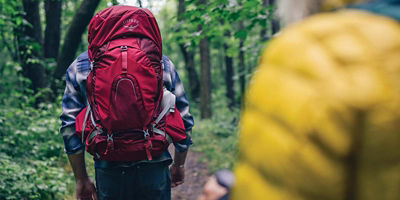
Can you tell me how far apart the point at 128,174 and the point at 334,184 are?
1855 mm

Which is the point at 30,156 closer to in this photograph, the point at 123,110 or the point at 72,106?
the point at 72,106

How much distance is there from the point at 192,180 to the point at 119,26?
5.40 m

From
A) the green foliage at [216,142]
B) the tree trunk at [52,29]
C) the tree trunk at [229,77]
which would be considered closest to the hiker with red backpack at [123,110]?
the green foliage at [216,142]

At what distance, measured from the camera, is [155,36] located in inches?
93.7

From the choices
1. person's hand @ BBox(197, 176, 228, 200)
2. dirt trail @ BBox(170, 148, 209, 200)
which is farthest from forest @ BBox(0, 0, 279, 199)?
person's hand @ BBox(197, 176, 228, 200)

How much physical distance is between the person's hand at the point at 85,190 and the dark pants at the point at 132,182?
0.33 ft

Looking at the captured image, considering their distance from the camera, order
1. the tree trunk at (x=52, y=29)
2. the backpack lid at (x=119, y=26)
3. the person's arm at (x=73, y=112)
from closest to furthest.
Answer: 1. the backpack lid at (x=119, y=26)
2. the person's arm at (x=73, y=112)
3. the tree trunk at (x=52, y=29)

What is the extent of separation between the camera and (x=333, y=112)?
0.68 metres

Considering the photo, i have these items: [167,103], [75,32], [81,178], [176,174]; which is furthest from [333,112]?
[75,32]

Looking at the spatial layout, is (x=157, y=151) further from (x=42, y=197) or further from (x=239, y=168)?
(x=42, y=197)

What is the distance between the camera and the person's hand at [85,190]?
8.18 ft

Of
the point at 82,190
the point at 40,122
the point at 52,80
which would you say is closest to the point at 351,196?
the point at 82,190

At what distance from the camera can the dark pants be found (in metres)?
2.37

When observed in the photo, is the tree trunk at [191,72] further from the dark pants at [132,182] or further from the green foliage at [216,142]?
the dark pants at [132,182]
